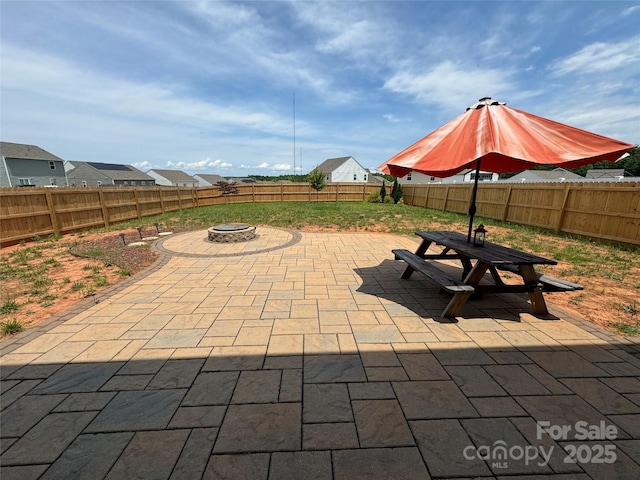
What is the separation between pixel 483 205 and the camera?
13500 mm

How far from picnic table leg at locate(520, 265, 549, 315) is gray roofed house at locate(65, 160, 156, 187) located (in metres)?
55.8

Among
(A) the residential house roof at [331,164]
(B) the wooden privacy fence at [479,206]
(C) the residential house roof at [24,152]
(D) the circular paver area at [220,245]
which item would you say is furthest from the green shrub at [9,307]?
(A) the residential house roof at [331,164]

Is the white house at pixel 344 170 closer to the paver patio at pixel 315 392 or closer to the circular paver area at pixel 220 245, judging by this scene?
the circular paver area at pixel 220 245

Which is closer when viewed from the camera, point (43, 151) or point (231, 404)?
point (231, 404)

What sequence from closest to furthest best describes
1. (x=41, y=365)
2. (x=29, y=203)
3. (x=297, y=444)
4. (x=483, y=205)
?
(x=297, y=444) → (x=41, y=365) → (x=29, y=203) → (x=483, y=205)

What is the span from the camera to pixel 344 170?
4566 centimetres

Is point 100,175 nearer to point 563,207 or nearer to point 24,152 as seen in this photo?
point 24,152

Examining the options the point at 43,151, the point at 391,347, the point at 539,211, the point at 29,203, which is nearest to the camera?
the point at 391,347

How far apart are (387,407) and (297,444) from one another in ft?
2.53

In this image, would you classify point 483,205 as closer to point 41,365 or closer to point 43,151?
point 41,365

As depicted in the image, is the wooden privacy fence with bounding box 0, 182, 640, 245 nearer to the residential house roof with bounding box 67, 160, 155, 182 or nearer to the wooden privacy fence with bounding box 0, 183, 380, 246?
the wooden privacy fence with bounding box 0, 183, 380, 246

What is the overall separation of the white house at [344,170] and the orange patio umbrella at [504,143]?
42534mm

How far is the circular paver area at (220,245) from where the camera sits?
6.99 metres

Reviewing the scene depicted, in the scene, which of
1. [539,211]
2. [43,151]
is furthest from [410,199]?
[43,151]
